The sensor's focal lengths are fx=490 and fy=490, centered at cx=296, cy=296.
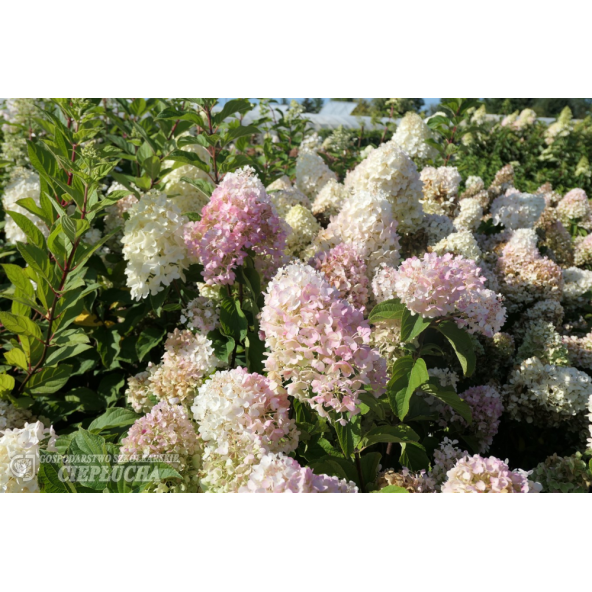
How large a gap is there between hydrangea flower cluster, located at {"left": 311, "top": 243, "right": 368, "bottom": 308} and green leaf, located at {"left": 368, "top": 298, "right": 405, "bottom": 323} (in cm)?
20

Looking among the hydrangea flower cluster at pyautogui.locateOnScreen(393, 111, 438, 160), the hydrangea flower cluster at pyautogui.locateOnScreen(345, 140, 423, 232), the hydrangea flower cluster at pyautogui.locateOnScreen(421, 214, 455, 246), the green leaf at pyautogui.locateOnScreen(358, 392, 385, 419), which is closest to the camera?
the green leaf at pyautogui.locateOnScreen(358, 392, 385, 419)

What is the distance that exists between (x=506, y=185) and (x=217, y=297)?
2.78 meters

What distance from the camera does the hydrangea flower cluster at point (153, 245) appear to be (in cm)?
183

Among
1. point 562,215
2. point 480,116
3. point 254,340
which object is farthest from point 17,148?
point 480,116

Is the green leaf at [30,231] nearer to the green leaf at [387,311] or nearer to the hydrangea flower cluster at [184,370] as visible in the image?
the hydrangea flower cluster at [184,370]

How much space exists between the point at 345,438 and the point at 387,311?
0.45 m

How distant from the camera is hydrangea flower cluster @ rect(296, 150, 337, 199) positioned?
3.10 meters

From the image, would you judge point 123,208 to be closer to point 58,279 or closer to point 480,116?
point 58,279

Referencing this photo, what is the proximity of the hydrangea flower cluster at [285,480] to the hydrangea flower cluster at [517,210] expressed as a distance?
7.74 feet

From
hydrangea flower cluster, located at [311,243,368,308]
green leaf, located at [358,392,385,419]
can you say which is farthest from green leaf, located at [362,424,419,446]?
hydrangea flower cluster, located at [311,243,368,308]

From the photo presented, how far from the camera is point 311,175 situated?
122 inches

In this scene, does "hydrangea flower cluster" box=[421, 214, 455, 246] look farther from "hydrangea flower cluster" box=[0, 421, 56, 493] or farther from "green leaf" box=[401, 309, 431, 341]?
"hydrangea flower cluster" box=[0, 421, 56, 493]

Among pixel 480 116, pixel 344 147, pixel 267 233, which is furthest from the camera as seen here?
pixel 480 116

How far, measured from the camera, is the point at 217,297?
196cm
